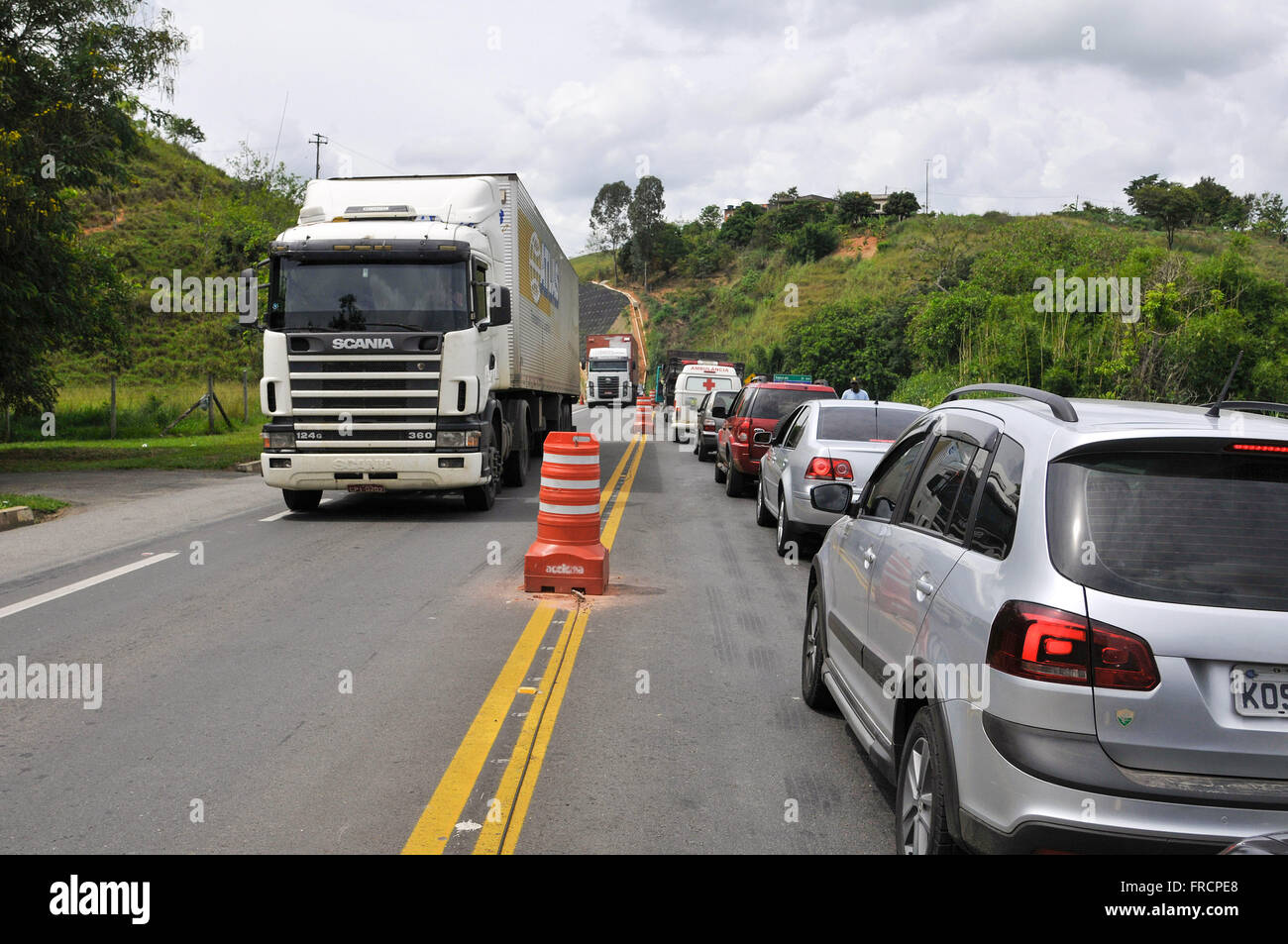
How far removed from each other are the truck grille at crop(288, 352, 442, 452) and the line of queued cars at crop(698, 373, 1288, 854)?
10292mm

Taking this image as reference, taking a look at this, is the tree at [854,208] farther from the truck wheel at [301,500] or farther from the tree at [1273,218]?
the truck wheel at [301,500]

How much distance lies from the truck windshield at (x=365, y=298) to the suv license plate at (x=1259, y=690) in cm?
1160

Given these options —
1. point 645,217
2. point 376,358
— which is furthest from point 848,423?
point 645,217

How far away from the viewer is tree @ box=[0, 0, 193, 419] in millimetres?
19188

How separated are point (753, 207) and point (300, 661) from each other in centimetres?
11918

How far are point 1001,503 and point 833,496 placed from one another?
6.92 ft

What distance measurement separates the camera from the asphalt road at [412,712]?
439 cm

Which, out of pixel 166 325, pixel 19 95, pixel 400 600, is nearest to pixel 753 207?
pixel 166 325

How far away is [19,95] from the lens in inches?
802

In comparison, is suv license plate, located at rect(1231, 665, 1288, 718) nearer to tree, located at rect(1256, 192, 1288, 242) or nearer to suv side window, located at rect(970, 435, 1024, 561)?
suv side window, located at rect(970, 435, 1024, 561)

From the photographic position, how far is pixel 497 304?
47.0 ft

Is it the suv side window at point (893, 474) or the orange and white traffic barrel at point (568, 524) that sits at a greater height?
the suv side window at point (893, 474)

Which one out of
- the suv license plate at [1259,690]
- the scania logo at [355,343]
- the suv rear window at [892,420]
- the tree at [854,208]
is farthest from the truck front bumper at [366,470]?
the tree at [854,208]
